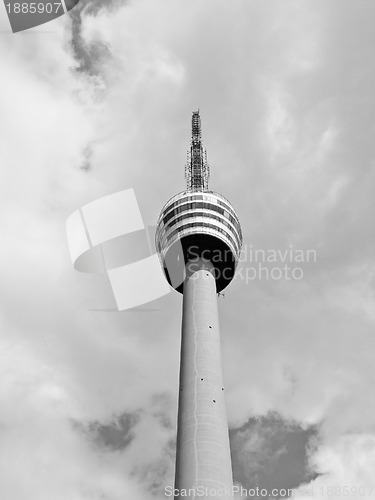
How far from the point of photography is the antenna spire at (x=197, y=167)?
3711 inches

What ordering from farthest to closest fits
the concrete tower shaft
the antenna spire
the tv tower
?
the antenna spire → the tv tower → the concrete tower shaft

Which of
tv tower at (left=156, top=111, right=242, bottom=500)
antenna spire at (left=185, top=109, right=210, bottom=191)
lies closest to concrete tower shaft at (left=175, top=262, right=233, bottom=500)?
tv tower at (left=156, top=111, right=242, bottom=500)

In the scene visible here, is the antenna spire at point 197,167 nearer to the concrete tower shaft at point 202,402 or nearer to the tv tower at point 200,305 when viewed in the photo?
the tv tower at point 200,305

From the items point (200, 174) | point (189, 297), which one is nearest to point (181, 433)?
point (189, 297)

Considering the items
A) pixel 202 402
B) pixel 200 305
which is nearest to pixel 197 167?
pixel 200 305

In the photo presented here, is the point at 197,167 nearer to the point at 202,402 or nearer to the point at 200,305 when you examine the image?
the point at 200,305

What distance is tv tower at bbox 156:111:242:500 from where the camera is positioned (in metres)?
55.2

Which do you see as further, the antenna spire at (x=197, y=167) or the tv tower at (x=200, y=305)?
the antenna spire at (x=197, y=167)

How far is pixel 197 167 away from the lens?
96312 mm

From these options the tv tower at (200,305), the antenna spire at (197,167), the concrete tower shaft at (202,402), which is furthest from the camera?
the antenna spire at (197,167)

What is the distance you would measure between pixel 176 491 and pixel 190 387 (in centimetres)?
1222

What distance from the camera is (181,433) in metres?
59.2

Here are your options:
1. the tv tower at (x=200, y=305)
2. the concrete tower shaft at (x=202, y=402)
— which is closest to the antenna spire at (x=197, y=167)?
the tv tower at (x=200, y=305)

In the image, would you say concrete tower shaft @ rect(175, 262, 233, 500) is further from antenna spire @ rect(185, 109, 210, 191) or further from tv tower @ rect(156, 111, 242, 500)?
antenna spire @ rect(185, 109, 210, 191)
